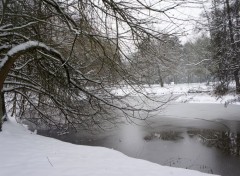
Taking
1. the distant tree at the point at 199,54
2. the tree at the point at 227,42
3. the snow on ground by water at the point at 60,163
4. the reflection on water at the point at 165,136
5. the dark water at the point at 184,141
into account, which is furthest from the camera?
the tree at the point at 227,42

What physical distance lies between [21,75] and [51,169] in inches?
166

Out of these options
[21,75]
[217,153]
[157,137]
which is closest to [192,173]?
[21,75]

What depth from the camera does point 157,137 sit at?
14.8 meters

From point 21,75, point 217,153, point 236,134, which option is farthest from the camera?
point 236,134

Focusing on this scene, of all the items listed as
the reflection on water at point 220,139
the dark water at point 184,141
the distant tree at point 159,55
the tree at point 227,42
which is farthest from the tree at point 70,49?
the tree at point 227,42

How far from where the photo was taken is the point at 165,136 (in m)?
15.0

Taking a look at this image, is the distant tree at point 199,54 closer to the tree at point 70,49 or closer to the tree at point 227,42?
the tree at point 227,42

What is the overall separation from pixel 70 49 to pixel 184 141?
8245 millimetres

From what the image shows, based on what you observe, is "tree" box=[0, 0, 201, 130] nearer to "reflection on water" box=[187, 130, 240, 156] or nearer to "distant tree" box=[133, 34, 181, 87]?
"distant tree" box=[133, 34, 181, 87]

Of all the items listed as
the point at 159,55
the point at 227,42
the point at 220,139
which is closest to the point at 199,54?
the point at 227,42

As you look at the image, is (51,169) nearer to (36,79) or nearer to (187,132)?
(36,79)

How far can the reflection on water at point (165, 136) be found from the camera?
47.7 ft

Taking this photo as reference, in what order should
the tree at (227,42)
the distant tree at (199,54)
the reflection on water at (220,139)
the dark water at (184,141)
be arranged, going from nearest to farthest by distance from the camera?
the dark water at (184,141) < the reflection on water at (220,139) < the distant tree at (199,54) < the tree at (227,42)

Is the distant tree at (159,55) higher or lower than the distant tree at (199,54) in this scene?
lower
